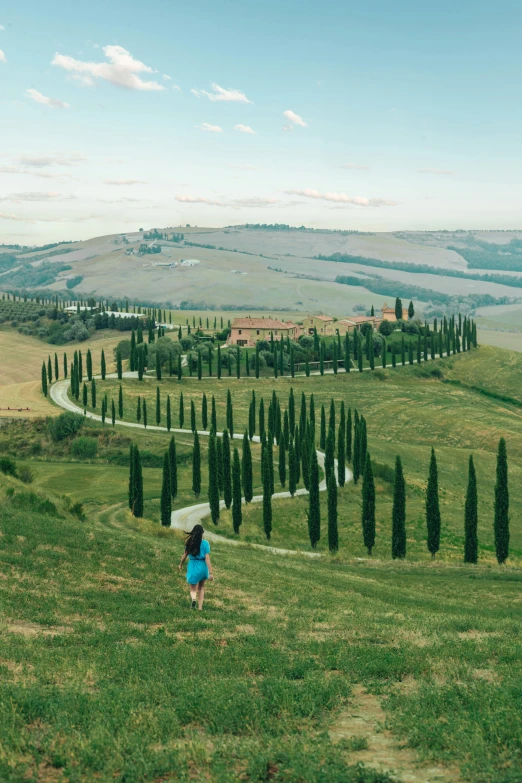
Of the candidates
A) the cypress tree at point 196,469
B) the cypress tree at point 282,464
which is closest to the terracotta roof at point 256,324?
the cypress tree at point 282,464

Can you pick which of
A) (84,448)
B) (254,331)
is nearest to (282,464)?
(84,448)

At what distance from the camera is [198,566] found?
21188mm

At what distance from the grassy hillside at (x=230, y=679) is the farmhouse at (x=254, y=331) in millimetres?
148065

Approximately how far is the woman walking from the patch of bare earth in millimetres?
7543

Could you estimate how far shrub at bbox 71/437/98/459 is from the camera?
99.8 meters

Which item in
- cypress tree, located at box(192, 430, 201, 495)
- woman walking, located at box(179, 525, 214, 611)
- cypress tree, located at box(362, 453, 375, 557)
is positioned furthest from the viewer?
cypress tree, located at box(192, 430, 201, 495)

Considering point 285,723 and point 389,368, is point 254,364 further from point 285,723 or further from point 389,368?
point 285,723

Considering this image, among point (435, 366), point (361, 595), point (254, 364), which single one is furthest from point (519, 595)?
point (435, 366)

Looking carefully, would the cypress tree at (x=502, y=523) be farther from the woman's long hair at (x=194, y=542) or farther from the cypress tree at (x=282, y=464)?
the woman's long hair at (x=194, y=542)

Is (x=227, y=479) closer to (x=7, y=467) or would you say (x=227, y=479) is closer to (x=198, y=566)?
(x=7, y=467)

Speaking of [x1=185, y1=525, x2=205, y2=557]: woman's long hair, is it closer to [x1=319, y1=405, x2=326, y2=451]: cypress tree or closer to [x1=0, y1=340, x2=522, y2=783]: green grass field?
[x1=0, y1=340, x2=522, y2=783]: green grass field

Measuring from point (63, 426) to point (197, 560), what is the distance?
8856 cm

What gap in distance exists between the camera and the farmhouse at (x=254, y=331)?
175875mm

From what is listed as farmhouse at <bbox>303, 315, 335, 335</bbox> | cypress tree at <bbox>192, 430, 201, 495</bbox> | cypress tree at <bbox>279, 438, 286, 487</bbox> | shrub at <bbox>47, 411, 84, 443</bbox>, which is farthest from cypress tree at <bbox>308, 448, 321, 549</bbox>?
farmhouse at <bbox>303, 315, 335, 335</bbox>
